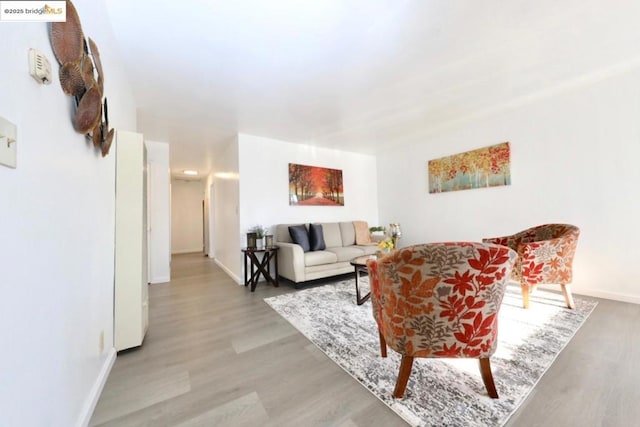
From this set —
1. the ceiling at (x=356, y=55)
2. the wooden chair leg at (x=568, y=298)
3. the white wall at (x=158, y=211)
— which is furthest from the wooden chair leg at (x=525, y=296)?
the white wall at (x=158, y=211)

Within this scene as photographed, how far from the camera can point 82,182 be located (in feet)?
3.94

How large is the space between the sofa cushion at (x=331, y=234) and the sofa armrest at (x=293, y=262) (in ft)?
2.51

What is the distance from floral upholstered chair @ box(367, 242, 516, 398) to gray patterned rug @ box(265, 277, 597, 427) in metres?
0.12

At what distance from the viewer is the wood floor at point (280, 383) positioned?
1.20 meters

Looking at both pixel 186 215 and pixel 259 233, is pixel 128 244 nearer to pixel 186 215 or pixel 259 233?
pixel 259 233

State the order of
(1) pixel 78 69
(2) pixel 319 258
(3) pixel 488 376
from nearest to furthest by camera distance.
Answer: (1) pixel 78 69
(3) pixel 488 376
(2) pixel 319 258

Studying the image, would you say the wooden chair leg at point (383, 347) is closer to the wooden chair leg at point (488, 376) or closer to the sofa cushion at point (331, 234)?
the wooden chair leg at point (488, 376)

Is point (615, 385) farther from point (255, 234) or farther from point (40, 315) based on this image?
point (255, 234)

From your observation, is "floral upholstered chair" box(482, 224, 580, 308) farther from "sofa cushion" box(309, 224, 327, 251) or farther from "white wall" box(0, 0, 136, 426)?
"white wall" box(0, 0, 136, 426)

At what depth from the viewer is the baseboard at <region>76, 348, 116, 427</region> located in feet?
3.80

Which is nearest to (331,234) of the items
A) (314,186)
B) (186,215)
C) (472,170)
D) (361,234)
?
(361,234)

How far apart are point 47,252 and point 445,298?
171 cm

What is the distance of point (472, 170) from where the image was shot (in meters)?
3.72

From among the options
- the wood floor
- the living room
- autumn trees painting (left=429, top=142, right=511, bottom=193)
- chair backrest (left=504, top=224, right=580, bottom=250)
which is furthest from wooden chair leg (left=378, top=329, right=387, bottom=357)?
autumn trees painting (left=429, top=142, right=511, bottom=193)
